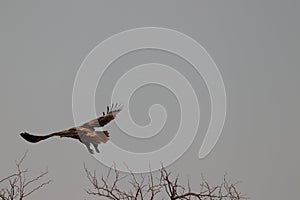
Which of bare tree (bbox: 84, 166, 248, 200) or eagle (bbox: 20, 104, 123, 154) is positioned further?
eagle (bbox: 20, 104, 123, 154)

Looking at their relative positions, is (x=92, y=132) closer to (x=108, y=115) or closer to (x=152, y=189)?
(x=108, y=115)

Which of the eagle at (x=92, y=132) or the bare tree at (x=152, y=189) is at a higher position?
the eagle at (x=92, y=132)

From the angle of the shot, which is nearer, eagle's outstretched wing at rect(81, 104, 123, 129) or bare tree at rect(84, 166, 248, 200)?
bare tree at rect(84, 166, 248, 200)

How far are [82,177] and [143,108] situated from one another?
0.36m

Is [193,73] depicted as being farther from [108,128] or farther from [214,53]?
[108,128]

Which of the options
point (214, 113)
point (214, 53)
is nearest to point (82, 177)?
point (214, 113)

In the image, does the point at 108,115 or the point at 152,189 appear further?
the point at 108,115

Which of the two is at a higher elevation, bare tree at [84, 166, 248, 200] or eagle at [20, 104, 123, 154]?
eagle at [20, 104, 123, 154]

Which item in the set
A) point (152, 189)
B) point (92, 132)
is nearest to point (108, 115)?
point (92, 132)

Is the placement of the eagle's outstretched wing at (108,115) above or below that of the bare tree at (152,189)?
above

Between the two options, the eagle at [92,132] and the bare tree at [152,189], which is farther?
the eagle at [92,132]

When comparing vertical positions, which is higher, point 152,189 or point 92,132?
point 92,132

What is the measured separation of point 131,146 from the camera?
149 centimetres

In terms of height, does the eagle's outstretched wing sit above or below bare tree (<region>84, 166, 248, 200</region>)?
above
